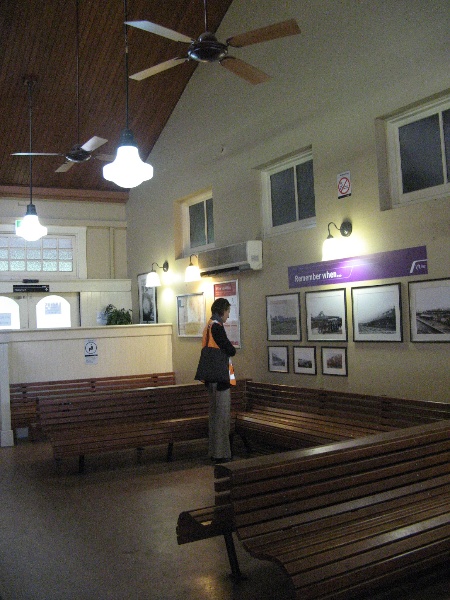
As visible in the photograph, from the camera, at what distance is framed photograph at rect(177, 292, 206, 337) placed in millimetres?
9922

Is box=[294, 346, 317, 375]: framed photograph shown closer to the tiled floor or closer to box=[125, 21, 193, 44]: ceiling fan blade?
the tiled floor

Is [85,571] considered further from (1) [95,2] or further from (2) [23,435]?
(1) [95,2]

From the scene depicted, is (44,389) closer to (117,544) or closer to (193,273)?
(193,273)

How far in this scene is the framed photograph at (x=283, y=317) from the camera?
7750 mm

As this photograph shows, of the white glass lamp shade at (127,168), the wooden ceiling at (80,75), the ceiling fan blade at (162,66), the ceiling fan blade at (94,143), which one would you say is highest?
the wooden ceiling at (80,75)

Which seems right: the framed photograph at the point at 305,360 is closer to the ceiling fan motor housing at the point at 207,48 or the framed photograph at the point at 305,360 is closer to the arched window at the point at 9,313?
the ceiling fan motor housing at the point at 207,48

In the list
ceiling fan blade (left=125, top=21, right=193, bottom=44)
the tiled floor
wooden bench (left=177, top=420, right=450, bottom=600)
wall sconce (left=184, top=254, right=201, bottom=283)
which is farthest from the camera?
wall sconce (left=184, top=254, right=201, bottom=283)

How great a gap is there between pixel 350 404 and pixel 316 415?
0.53 metres

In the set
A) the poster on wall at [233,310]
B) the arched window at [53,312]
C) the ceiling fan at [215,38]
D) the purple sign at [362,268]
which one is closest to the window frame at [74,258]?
the arched window at [53,312]

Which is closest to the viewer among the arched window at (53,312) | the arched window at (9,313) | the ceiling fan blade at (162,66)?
the ceiling fan blade at (162,66)

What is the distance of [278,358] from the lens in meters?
8.12

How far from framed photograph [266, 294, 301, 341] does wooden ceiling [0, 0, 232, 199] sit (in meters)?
3.96

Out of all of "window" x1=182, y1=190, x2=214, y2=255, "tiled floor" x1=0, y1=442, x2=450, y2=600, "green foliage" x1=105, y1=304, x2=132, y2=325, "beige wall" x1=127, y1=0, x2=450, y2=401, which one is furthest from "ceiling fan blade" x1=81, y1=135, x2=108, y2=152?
"green foliage" x1=105, y1=304, x2=132, y2=325

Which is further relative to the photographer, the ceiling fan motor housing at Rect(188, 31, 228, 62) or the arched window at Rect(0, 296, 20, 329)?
the arched window at Rect(0, 296, 20, 329)
